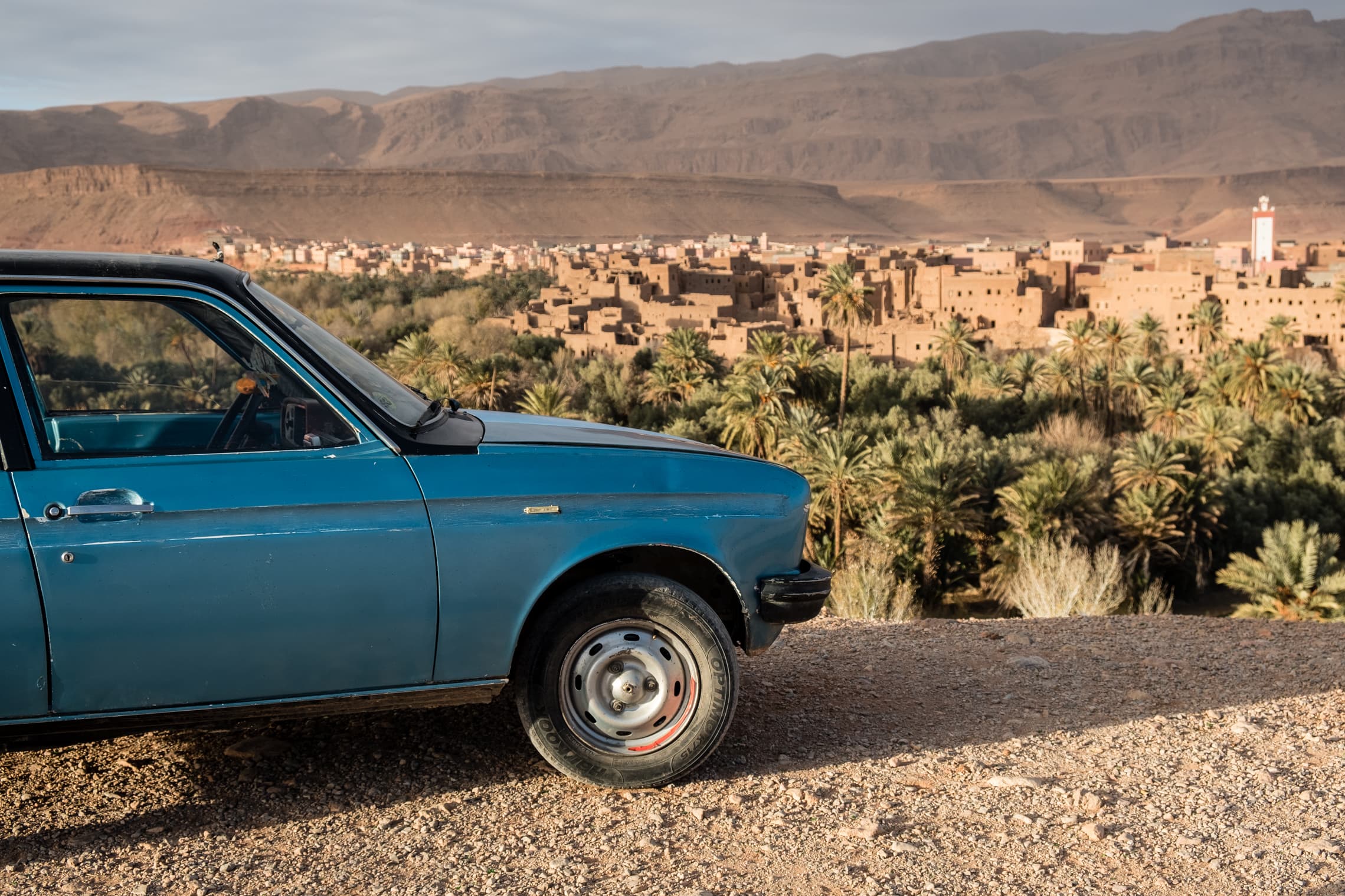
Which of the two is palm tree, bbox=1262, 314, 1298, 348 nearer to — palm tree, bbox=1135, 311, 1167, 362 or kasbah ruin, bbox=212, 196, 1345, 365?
kasbah ruin, bbox=212, 196, 1345, 365

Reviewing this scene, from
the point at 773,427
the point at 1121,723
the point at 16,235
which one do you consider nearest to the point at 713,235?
the point at 16,235

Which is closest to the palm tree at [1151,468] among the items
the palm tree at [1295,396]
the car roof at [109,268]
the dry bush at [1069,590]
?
the dry bush at [1069,590]

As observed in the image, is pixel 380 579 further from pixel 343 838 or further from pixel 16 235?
pixel 16 235

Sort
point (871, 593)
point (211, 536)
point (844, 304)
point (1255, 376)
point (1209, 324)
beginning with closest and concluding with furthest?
1. point (211, 536)
2. point (871, 593)
3. point (1255, 376)
4. point (844, 304)
5. point (1209, 324)

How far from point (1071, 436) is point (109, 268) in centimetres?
3213

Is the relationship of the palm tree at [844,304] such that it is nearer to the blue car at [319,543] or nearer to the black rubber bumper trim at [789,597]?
the black rubber bumper trim at [789,597]

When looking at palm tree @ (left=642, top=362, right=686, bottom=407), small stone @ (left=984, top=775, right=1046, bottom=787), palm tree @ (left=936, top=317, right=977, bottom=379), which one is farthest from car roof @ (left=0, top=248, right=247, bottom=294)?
palm tree @ (left=936, top=317, right=977, bottom=379)

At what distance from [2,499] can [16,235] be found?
120223 millimetres

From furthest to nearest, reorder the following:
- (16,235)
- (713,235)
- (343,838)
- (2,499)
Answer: (713,235) → (16,235) → (343,838) → (2,499)

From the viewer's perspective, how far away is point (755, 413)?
97.7 feet

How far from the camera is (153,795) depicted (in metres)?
3.98

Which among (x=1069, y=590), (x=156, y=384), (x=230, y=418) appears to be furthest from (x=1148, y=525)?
(x=156, y=384)

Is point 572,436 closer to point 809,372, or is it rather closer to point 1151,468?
point 1151,468

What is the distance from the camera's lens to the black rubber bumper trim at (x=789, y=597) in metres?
4.12
